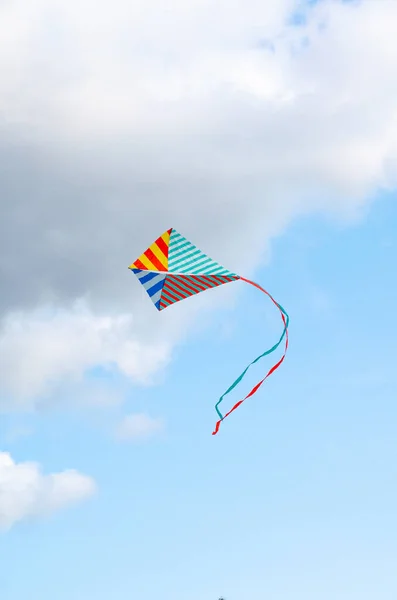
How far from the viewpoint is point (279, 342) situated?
33.5 metres

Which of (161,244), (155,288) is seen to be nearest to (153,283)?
(155,288)

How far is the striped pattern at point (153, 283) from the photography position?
3312cm

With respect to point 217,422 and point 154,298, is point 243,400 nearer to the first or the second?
point 217,422

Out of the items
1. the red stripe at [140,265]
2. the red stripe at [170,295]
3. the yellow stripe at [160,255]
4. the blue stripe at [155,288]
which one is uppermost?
the yellow stripe at [160,255]

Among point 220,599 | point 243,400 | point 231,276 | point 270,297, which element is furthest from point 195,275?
point 220,599

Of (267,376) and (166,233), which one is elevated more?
(166,233)

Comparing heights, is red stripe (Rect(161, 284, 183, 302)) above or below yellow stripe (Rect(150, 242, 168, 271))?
below

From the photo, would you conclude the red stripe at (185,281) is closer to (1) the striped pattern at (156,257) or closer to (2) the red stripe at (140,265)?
(1) the striped pattern at (156,257)

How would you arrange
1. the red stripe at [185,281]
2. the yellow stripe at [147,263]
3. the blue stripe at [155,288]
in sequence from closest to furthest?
the red stripe at [185,281] < the yellow stripe at [147,263] < the blue stripe at [155,288]

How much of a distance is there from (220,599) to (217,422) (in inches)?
3217

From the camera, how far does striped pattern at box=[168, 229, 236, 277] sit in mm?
32531

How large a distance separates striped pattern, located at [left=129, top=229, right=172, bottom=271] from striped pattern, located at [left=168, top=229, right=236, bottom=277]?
23cm

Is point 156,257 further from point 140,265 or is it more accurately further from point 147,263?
point 140,265

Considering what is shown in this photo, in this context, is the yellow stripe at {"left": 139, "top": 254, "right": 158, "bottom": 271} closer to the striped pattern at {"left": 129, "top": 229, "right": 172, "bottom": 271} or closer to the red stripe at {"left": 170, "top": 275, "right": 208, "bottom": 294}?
the striped pattern at {"left": 129, "top": 229, "right": 172, "bottom": 271}
